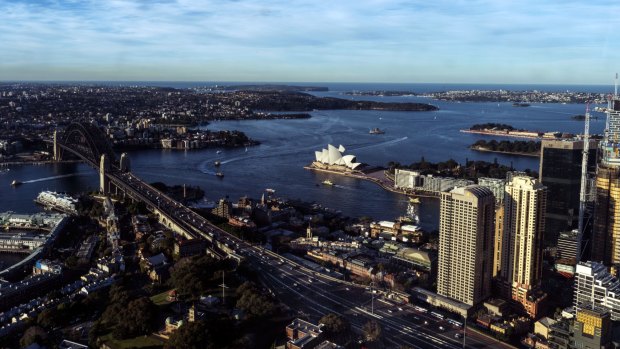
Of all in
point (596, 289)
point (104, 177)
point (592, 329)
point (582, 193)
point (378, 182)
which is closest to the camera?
point (592, 329)

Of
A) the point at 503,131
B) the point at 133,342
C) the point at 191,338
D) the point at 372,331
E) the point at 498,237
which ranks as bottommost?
the point at 133,342

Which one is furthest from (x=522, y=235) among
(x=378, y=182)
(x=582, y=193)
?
(x=378, y=182)

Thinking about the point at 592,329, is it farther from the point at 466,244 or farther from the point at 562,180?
the point at 562,180

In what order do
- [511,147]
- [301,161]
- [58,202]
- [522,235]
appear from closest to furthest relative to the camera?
[522,235]
[58,202]
[301,161]
[511,147]

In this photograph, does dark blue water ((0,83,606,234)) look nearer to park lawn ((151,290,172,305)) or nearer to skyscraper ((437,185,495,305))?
skyscraper ((437,185,495,305))

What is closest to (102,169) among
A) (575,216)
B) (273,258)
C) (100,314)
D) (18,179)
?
(18,179)

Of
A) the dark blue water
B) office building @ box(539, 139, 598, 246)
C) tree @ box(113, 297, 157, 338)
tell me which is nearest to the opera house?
the dark blue water

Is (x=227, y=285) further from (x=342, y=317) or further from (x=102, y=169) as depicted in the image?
(x=102, y=169)
